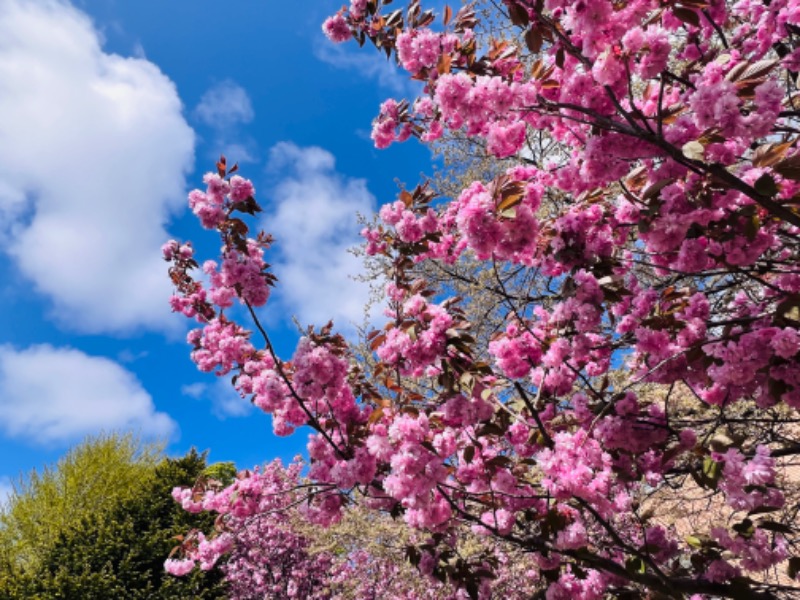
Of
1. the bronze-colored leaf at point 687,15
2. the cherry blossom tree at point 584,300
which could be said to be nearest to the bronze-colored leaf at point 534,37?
the cherry blossom tree at point 584,300

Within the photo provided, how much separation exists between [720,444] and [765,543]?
103cm

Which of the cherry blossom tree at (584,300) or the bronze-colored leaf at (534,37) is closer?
the cherry blossom tree at (584,300)

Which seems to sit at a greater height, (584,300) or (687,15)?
(687,15)

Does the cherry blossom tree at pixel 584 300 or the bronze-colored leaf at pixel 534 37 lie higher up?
the bronze-colored leaf at pixel 534 37

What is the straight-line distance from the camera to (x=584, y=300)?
8.22ft

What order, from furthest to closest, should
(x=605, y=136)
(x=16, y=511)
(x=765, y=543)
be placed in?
(x=16, y=511) < (x=765, y=543) < (x=605, y=136)

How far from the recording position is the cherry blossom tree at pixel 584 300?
7.10 feet

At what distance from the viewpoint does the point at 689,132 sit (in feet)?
7.07

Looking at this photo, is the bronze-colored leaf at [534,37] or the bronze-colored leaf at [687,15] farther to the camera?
the bronze-colored leaf at [534,37]

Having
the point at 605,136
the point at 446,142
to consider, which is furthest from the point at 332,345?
the point at 446,142

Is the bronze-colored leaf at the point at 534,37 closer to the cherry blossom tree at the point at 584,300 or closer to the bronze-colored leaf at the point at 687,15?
the cherry blossom tree at the point at 584,300

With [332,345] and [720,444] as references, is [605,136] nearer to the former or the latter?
[720,444]

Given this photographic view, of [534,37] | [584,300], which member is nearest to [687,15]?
[534,37]

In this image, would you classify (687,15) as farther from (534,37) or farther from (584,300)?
(584,300)
